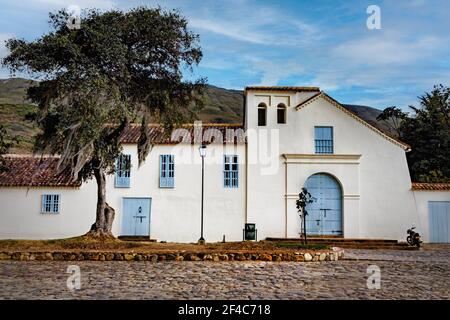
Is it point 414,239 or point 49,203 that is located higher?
point 49,203

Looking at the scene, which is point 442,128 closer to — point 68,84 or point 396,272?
point 396,272

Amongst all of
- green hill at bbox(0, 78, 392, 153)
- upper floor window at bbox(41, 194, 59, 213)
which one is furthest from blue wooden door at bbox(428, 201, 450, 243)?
green hill at bbox(0, 78, 392, 153)

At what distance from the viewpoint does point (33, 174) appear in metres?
24.2

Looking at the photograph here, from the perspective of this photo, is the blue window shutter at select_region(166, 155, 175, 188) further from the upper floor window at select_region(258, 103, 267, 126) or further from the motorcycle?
the motorcycle

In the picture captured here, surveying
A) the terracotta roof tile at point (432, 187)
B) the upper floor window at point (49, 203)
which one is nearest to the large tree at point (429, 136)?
the terracotta roof tile at point (432, 187)

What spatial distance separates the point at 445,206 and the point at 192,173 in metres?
13.1

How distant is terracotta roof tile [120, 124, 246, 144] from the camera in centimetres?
2391

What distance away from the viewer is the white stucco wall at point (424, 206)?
76.8 ft

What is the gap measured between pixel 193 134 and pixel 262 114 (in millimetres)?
3872

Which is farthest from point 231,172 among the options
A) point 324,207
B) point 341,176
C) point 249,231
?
point 341,176

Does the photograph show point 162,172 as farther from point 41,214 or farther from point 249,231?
point 41,214

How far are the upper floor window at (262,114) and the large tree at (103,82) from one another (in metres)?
7.43

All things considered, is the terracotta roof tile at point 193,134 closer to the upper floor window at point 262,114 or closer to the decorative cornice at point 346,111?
the upper floor window at point 262,114

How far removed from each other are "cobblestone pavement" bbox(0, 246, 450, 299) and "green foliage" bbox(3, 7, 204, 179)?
4664 millimetres
